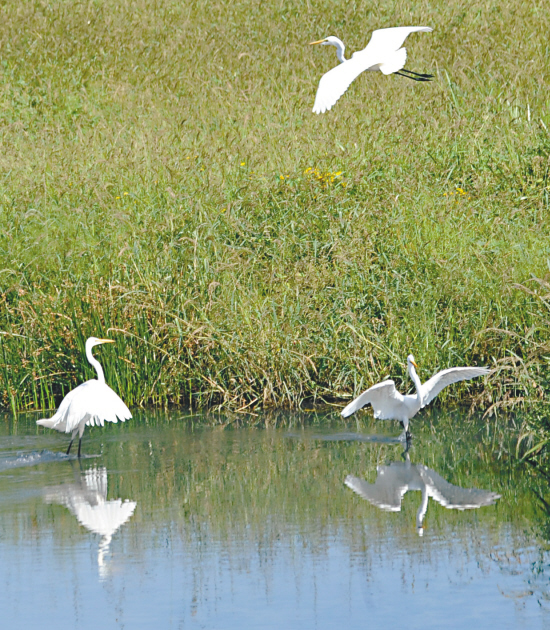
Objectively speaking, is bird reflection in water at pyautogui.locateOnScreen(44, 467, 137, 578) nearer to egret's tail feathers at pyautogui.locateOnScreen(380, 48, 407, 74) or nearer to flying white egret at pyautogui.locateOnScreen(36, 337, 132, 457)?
flying white egret at pyautogui.locateOnScreen(36, 337, 132, 457)

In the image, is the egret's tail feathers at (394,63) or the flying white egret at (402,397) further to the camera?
the egret's tail feathers at (394,63)

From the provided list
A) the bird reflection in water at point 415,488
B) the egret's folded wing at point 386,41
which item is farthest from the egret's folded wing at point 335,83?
the bird reflection in water at point 415,488

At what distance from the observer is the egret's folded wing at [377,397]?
665cm

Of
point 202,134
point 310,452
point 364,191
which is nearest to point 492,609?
point 310,452

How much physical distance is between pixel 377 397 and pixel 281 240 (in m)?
2.32

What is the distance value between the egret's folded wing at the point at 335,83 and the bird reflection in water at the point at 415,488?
8.14 feet

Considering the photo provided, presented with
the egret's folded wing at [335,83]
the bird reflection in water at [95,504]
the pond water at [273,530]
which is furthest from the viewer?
the egret's folded wing at [335,83]

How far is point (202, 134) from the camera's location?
1248 centimetres

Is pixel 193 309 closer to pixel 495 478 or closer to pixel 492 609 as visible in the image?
pixel 495 478

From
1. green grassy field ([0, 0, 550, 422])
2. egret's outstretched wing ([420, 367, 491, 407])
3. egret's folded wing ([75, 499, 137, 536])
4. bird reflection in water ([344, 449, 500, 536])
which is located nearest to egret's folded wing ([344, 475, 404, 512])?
bird reflection in water ([344, 449, 500, 536])

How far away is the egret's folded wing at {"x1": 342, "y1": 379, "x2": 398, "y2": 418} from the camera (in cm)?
665

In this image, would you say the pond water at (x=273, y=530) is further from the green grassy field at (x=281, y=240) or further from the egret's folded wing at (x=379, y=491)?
the green grassy field at (x=281, y=240)

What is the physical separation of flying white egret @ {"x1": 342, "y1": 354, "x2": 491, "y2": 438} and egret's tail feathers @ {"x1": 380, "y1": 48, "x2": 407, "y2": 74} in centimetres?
252

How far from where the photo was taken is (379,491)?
578 centimetres
